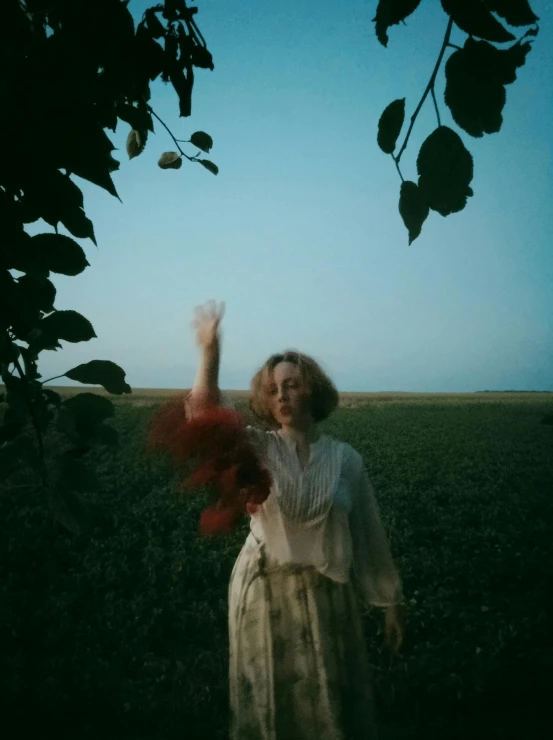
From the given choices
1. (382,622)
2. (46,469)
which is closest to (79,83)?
(46,469)

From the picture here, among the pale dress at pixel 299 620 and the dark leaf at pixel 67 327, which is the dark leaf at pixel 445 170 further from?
the pale dress at pixel 299 620

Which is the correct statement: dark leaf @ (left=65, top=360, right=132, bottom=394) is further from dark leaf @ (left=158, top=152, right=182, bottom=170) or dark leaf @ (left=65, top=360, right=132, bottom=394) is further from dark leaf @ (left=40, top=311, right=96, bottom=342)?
dark leaf @ (left=158, top=152, right=182, bottom=170)

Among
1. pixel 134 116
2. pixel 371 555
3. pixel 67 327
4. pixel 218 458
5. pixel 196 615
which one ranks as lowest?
pixel 196 615

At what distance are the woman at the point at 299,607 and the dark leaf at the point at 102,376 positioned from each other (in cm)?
79

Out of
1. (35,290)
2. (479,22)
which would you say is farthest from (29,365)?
(479,22)

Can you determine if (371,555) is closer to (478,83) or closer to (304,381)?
(304,381)

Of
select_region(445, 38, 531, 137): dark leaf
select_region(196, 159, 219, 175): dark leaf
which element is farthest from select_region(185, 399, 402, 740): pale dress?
select_region(445, 38, 531, 137): dark leaf

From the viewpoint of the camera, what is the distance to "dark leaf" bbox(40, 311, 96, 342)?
3.25ft

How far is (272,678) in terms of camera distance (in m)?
1.96

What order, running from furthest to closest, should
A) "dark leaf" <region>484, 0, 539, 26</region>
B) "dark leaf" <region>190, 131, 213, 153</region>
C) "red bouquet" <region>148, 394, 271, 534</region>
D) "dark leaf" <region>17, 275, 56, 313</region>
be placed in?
"red bouquet" <region>148, 394, 271, 534</region> < "dark leaf" <region>190, 131, 213, 153</region> < "dark leaf" <region>17, 275, 56, 313</region> < "dark leaf" <region>484, 0, 539, 26</region>

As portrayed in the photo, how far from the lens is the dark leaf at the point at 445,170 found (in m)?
0.66

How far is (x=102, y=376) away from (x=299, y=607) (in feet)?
4.57

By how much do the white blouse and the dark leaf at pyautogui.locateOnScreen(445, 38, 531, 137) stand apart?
1426 millimetres

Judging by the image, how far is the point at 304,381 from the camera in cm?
220
